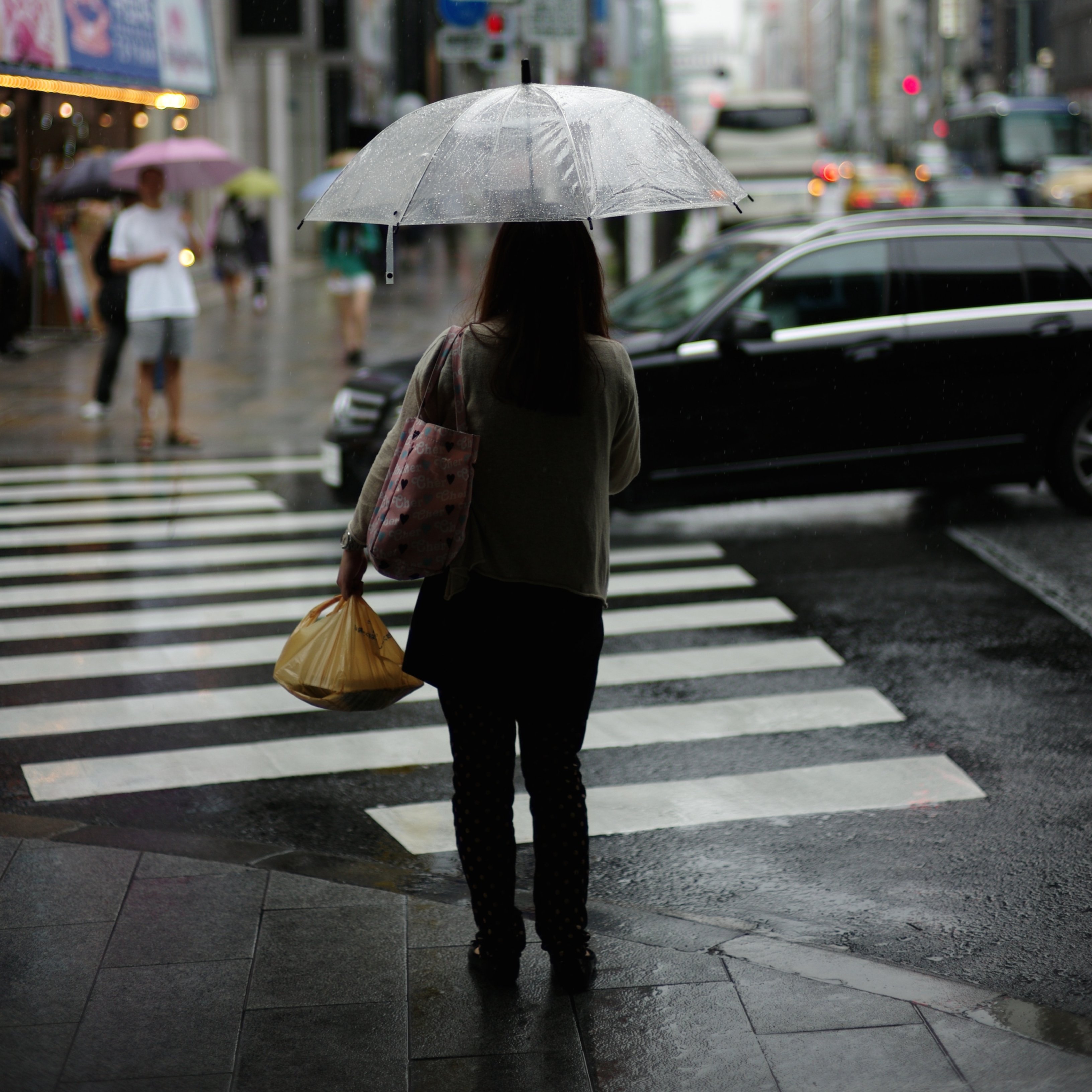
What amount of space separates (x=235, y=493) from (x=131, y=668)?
12.7ft

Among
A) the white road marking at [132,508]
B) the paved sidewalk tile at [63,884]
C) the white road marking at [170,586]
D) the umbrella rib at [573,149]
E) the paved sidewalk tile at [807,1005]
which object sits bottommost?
the paved sidewalk tile at [807,1005]

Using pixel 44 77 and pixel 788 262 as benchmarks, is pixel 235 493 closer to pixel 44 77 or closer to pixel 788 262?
pixel 788 262

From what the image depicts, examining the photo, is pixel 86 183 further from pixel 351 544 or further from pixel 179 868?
pixel 351 544

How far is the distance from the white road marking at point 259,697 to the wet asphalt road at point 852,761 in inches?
3.1

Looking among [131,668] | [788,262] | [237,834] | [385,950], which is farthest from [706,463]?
[385,950]

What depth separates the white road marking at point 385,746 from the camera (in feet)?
17.0

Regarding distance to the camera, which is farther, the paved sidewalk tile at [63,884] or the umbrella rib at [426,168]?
the paved sidewalk tile at [63,884]

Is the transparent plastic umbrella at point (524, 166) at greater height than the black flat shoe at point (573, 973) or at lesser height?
greater

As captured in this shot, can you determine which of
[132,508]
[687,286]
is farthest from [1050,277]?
[132,508]

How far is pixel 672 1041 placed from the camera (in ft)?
10.6

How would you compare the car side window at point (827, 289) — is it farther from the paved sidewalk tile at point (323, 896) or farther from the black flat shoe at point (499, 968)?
the black flat shoe at point (499, 968)

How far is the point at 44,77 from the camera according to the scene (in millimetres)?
17219

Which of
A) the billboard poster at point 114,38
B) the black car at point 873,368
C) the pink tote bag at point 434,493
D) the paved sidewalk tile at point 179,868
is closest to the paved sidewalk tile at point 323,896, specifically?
the paved sidewalk tile at point 179,868

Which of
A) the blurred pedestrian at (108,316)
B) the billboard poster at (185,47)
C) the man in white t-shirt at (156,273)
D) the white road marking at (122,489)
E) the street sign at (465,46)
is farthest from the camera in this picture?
the billboard poster at (185,47)
